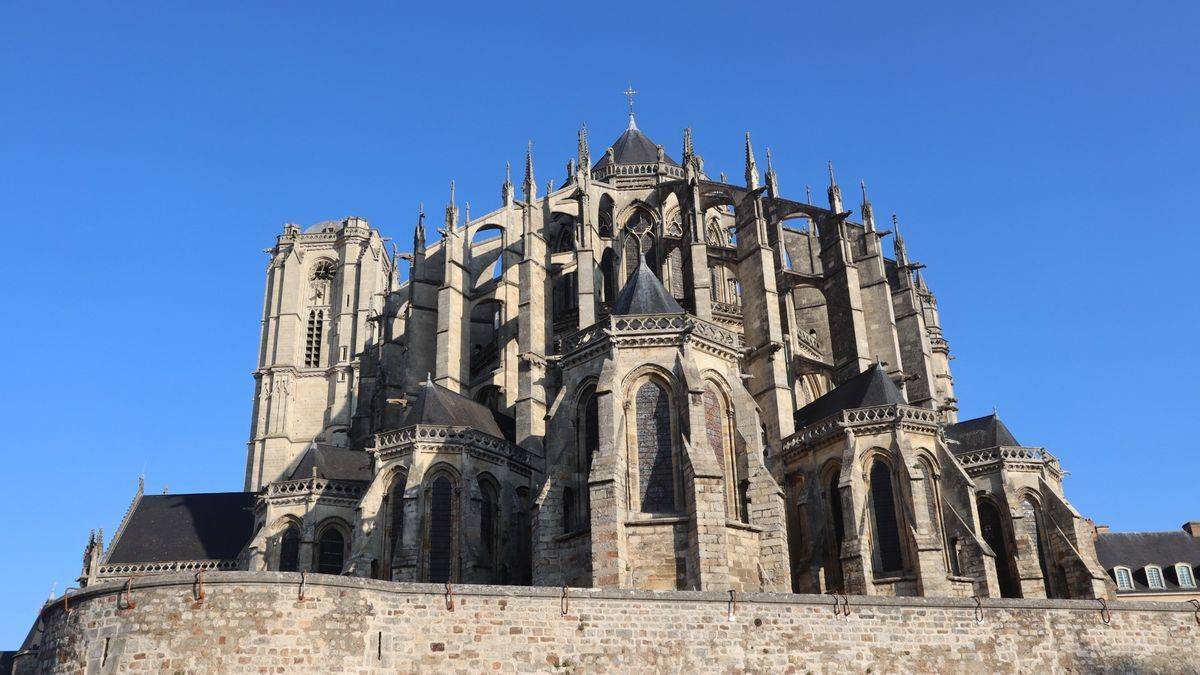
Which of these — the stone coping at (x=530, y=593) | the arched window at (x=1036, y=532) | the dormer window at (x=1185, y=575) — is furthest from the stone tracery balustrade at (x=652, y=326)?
the dormer window at (x=1185, y=575)

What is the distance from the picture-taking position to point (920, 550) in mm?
24625

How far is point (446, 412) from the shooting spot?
1093 inches

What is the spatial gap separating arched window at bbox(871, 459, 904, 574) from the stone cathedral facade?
5 centimetres

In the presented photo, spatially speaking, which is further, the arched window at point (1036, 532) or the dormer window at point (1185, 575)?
the dormer window at point (1185, 575)

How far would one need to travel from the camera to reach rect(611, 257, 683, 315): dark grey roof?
25.6 m

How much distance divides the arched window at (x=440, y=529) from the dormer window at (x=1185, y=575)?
1113 inches

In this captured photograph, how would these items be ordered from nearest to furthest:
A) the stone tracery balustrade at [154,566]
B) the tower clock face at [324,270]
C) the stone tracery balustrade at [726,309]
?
the stone tracery balustrade at [154,566], the stone tracery balustrade at [726,309], the tower clock face at [324,270]

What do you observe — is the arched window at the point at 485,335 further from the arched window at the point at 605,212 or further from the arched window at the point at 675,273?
the arched window at the point at 675,273

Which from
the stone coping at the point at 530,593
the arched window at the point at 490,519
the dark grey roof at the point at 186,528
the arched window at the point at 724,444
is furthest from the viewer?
the dark grey roof at the point at 186,528

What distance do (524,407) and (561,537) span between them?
6.33m

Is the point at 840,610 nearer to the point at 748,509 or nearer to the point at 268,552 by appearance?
the point at 748,509

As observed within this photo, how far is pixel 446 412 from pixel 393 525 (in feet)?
10.6

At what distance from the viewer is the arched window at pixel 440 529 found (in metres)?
25.6

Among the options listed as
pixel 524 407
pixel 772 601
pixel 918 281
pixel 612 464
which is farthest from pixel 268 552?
pixel 918 281
